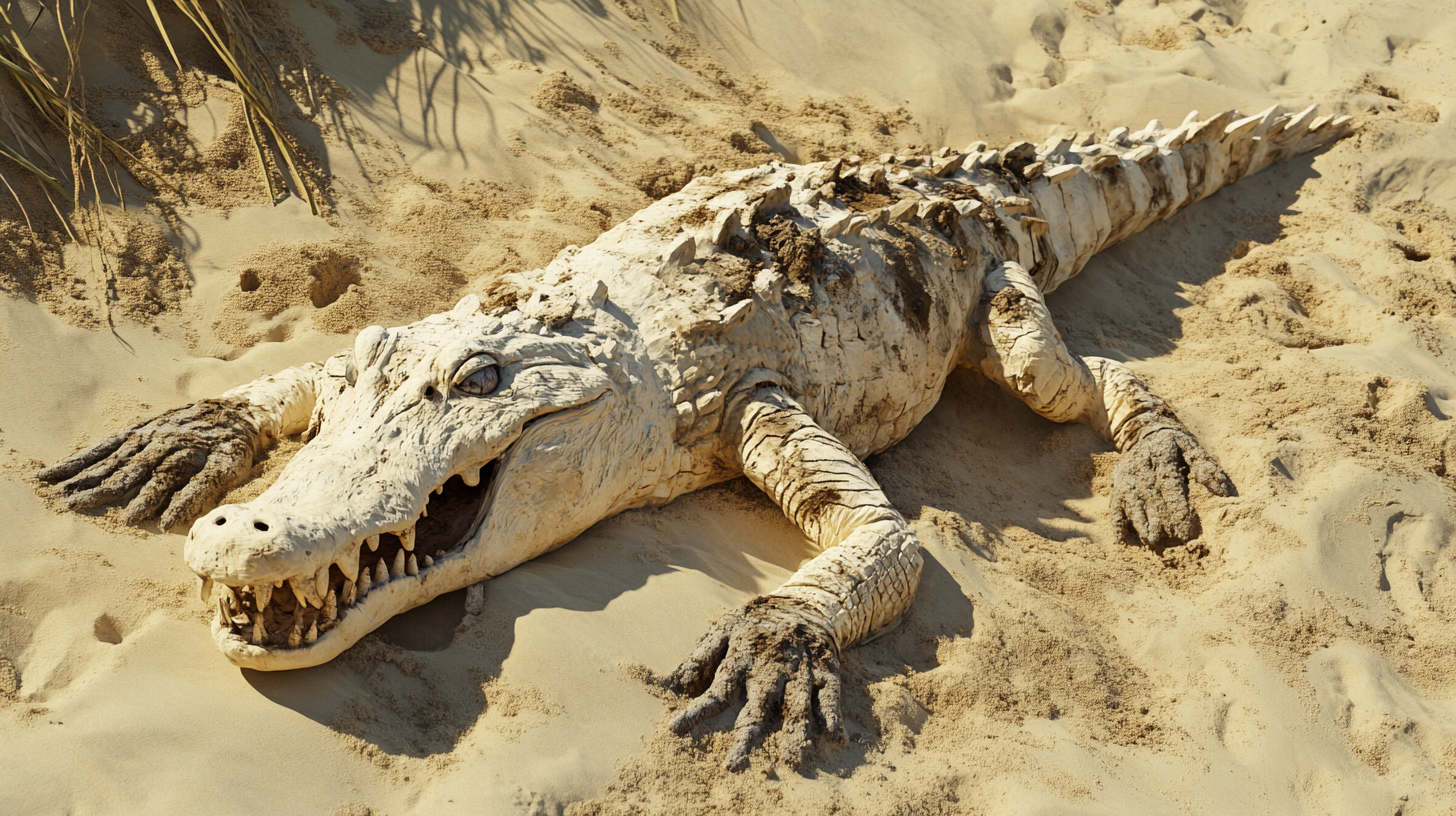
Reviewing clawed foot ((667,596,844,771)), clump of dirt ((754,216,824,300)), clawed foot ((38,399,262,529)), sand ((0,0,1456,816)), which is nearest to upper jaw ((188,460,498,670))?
sand ((0,0,1456,816))

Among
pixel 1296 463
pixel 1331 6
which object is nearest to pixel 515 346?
pixel 1296 463

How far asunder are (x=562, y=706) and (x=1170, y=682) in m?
2.09

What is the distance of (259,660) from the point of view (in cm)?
267

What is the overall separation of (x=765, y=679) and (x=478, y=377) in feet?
4.35

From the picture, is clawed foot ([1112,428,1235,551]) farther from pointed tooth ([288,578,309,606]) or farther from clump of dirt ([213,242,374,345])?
clump of dirt ([213,242,374,345])

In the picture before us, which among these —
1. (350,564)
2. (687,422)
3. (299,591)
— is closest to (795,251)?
(687,422)

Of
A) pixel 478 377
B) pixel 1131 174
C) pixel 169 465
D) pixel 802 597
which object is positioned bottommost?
pixel 169 465

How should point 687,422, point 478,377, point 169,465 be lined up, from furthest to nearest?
point 687,422
point 169,465
point 478,377

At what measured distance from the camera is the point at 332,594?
2.76 m

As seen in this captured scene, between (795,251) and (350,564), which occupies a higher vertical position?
(795,251)

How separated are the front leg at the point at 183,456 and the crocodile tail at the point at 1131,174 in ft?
12.1

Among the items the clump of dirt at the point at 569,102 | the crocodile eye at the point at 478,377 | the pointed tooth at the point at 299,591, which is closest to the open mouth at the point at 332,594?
the pointed tooth at the point at 299,591

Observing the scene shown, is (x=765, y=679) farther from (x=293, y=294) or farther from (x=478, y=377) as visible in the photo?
(x=293, y=294)

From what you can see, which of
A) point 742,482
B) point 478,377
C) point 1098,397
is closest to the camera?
point 478,377
